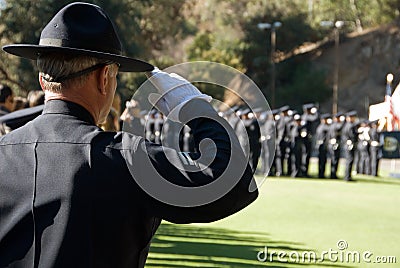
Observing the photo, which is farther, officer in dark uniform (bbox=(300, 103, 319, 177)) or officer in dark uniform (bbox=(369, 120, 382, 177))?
officer in dark uniform (bbox=(369, 120, 382, 177))

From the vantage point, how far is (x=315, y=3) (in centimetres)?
6794

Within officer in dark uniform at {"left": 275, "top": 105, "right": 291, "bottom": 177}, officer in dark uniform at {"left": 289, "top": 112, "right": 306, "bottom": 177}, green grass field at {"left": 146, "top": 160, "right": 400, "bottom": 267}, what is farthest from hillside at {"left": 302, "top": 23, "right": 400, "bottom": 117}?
green grass field at {"left": 146, "top": 160, "right": 400, "bottom": 267}

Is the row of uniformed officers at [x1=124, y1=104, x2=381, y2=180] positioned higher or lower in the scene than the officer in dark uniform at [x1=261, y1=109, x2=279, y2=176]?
lower

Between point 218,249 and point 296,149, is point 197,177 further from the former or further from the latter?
point 296,149

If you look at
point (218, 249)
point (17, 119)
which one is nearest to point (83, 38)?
point (17, 119)

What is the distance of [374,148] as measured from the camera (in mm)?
25125

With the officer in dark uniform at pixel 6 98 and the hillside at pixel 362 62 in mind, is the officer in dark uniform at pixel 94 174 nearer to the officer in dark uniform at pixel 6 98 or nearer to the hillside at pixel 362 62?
the officer in dark uniform at pixel 6 98

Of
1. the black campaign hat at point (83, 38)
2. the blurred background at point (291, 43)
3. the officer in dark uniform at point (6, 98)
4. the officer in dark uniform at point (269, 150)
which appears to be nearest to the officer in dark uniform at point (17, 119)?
the officer in dark uniform at point (269, 150)

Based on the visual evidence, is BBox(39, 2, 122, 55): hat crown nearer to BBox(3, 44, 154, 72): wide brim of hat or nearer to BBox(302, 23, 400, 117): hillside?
BBox(3, 44, 154, 72): wide brim of hat

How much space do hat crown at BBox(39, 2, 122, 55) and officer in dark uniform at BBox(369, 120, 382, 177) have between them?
2284cm

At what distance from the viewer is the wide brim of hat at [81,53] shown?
256 centimetres

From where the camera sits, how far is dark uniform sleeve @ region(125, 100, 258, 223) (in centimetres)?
245

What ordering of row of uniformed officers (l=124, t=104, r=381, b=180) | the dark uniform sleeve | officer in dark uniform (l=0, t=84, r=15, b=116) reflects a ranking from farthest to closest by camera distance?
row of uniformed officers (l=124, t=104, r=381, b=180) → officer in dark uniform (l=0, t=84, r=15, b=116) → the dark uniform sleeve

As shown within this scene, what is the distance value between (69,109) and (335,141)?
21.8 meters
